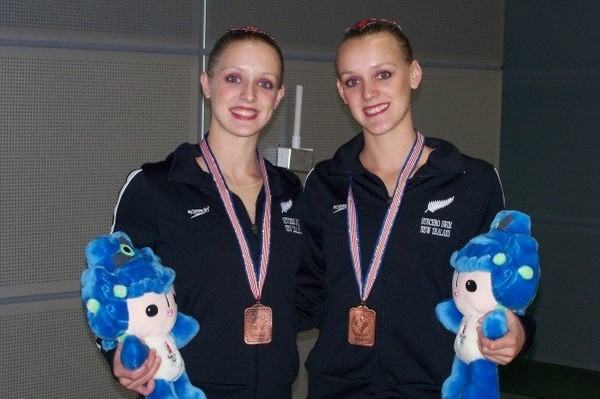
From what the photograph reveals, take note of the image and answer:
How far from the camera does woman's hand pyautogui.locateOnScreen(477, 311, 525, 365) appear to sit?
205 cm

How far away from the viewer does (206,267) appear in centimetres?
223

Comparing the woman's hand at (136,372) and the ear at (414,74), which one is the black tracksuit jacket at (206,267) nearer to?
the woman's hand at (136,372)

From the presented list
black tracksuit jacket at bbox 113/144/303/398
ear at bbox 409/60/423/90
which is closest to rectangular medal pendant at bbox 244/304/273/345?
black tracksuit jacket at bbox 113/144/303/398

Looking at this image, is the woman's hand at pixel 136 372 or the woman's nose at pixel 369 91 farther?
the woman's nose at pixel 369 91

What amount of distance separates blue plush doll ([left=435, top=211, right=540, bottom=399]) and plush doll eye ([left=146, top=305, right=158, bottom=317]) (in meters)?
0.76

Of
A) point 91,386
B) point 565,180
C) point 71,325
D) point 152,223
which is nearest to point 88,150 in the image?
point 71,325

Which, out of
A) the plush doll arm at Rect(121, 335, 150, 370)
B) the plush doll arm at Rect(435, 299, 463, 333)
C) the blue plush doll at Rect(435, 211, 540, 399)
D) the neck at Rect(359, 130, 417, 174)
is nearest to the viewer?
the plush doll arm at Rect(121, 335, 150, 370)

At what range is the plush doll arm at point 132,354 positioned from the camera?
1978mm

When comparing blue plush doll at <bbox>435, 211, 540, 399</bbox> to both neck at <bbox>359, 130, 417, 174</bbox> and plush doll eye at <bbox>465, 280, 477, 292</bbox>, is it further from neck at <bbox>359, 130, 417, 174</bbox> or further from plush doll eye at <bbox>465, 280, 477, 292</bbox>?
→ neck at <bbox>359, 130, 417, 174</bbox>

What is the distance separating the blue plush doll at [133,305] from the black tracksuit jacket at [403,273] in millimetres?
454

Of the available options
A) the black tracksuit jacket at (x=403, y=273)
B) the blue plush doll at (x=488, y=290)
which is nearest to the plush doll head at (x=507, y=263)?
the blue plush doll at (x=488, y=290)

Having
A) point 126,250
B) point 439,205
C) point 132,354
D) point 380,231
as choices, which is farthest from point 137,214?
point 439,205

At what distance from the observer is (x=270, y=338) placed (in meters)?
2.29

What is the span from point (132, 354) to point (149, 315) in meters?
0.11
